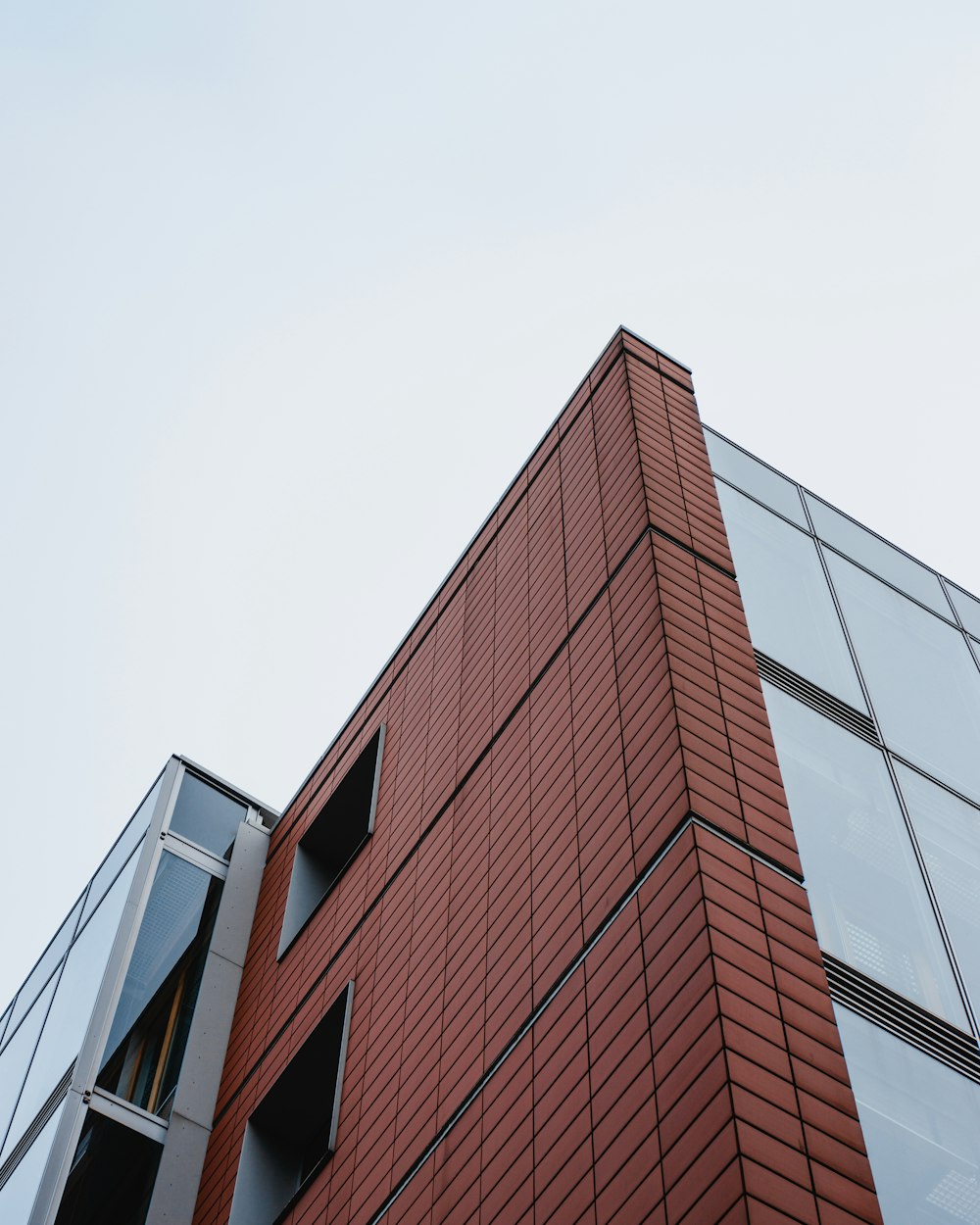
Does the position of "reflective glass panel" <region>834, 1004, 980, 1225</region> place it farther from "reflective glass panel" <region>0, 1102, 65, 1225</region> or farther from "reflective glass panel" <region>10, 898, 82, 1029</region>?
"reflective glass panel" <region>10, 898, 82, 1029</region>

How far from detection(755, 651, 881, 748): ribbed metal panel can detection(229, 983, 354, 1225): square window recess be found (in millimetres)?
4299

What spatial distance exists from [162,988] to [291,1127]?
2374 mm

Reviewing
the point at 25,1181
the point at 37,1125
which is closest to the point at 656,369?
the point at 37,1125

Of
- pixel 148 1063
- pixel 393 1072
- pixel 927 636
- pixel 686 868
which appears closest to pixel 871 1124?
pixel 686 868

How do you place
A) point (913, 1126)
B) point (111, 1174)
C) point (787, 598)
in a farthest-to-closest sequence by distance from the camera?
point (111, 1174) < point (787, 598) < point (913, 1126)

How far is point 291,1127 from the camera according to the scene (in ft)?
40.5

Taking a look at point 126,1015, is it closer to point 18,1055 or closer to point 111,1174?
point 111,1174

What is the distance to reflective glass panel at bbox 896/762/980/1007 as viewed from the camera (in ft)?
29.4

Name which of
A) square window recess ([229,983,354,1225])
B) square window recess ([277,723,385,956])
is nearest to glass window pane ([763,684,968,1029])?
square window recess ([229,983,354,1225])

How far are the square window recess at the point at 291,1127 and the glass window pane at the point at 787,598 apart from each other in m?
4.41

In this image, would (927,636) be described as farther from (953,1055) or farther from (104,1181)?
(104,1181)

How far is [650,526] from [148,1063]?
7.15m

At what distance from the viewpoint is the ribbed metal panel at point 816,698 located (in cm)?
1026

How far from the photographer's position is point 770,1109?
6.30m
